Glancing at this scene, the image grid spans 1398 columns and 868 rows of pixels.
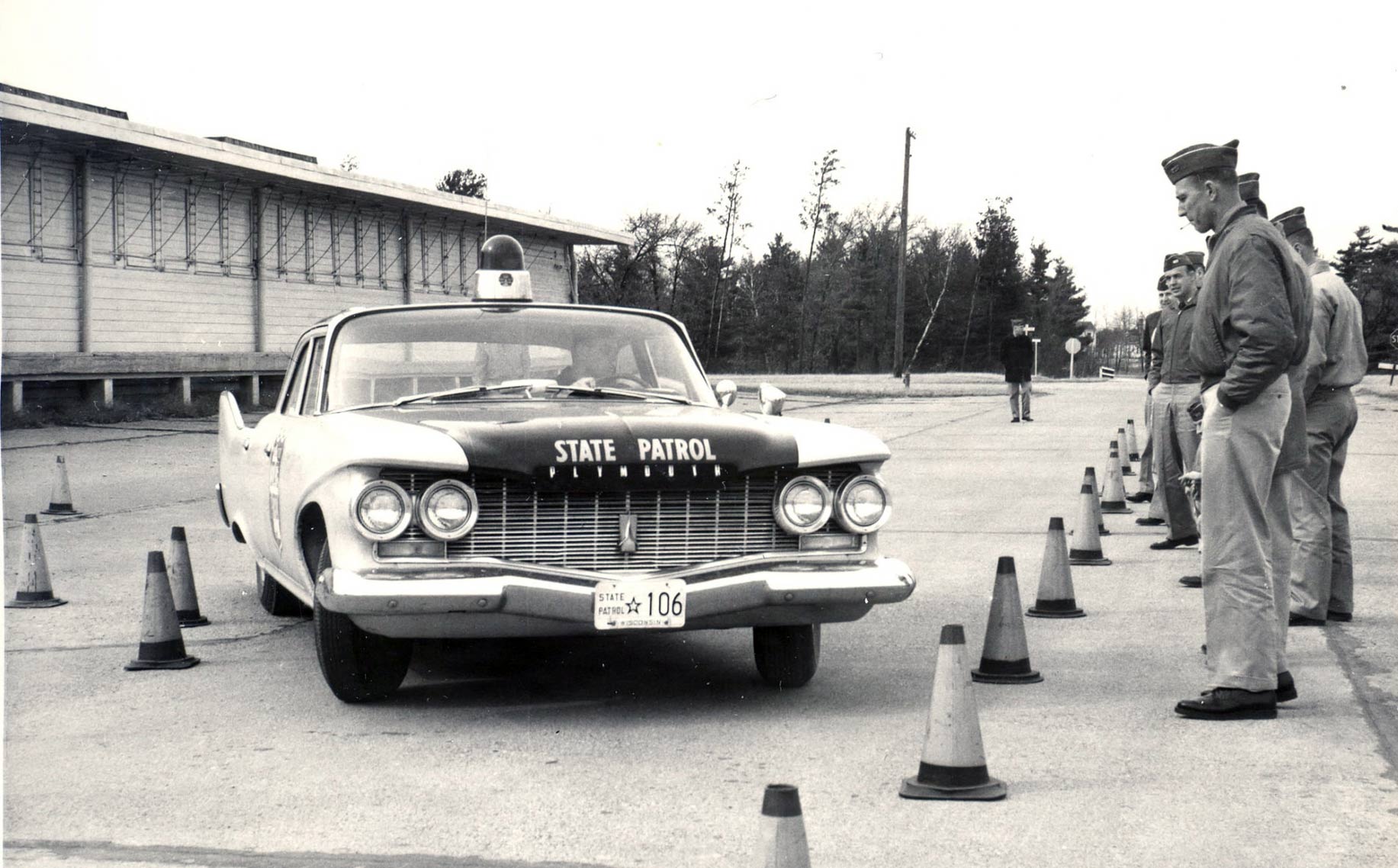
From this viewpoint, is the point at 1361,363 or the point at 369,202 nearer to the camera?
the point at 1361,363

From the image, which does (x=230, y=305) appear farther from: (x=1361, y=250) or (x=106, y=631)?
(x=1361, y=250)

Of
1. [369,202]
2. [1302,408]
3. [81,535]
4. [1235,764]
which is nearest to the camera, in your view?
[1235,764]

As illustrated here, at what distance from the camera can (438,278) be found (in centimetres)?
4278

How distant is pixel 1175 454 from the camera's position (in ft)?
37.5

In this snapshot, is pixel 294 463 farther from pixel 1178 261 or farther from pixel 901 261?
pixel 901 261

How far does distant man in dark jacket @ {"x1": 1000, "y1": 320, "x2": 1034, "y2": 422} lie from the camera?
29.2 metres

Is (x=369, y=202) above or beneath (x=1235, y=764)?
above

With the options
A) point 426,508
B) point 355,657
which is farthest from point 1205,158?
point 355,657

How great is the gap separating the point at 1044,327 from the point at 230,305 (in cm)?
9573

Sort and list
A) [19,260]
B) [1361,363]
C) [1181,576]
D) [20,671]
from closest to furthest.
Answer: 1. [20,671]
2. [1361,363]
3. [1181,576]
4. [19,260]

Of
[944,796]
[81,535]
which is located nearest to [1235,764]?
[944,796]

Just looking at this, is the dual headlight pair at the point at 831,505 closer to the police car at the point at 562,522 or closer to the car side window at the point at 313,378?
the police car at the point at 562,522

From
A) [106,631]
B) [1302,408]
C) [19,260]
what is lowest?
[106,631]

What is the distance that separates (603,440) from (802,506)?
0.85 metres
